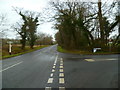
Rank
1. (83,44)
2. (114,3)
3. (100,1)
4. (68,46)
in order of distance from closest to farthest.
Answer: (114,3), (100,1), (83,44), (68,46)

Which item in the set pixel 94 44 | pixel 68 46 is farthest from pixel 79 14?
pixel 68 46

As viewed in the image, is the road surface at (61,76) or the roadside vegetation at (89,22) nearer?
the road surface at (61,76)

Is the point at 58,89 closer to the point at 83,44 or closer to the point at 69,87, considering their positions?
the point at 69,87

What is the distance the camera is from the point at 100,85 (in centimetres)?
477

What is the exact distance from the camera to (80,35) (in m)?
31.6

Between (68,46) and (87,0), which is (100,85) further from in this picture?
(68,46)

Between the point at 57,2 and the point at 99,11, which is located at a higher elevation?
the point at 57,2

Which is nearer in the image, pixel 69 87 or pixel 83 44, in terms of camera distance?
pixel 69 87

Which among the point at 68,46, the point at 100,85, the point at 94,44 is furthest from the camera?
the point at 68,46

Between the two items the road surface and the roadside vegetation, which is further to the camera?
the roadside vegetation

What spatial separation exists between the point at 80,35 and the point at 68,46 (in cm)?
473

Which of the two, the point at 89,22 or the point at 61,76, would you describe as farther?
the point at 89,22

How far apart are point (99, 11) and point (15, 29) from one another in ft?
83.0

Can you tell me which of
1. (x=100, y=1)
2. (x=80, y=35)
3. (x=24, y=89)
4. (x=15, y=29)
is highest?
(x=100, y=1)
